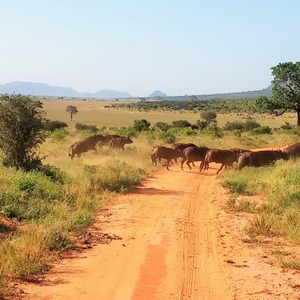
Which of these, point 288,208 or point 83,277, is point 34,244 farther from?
point 288,208

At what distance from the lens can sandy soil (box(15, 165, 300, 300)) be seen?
7.27 m

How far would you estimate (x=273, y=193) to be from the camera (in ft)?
46.0

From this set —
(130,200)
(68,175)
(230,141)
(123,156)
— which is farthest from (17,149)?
(230,141)

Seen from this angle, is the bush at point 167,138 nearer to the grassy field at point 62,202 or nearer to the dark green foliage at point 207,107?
the grassy field at point 62,202

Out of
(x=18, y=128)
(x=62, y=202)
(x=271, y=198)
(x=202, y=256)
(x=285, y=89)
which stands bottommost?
(x=202, y=256)

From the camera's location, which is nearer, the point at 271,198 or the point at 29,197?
the point at 29,197

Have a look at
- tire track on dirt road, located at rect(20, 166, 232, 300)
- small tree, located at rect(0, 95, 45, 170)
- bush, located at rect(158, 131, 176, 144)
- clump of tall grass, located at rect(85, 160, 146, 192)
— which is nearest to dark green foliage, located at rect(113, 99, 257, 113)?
bush, located at rect(158, 131, 176, 144)

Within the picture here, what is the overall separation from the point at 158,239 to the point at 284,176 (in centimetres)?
780

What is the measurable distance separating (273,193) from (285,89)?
34433mm

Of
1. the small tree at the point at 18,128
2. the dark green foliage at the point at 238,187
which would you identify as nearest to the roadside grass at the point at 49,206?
the small tree at the point at 18,128

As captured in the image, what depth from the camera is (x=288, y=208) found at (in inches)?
472

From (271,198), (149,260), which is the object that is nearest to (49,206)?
(149,260)

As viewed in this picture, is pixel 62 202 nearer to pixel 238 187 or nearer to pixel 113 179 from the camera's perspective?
pixel 113 179

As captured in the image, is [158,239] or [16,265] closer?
[16,265]
